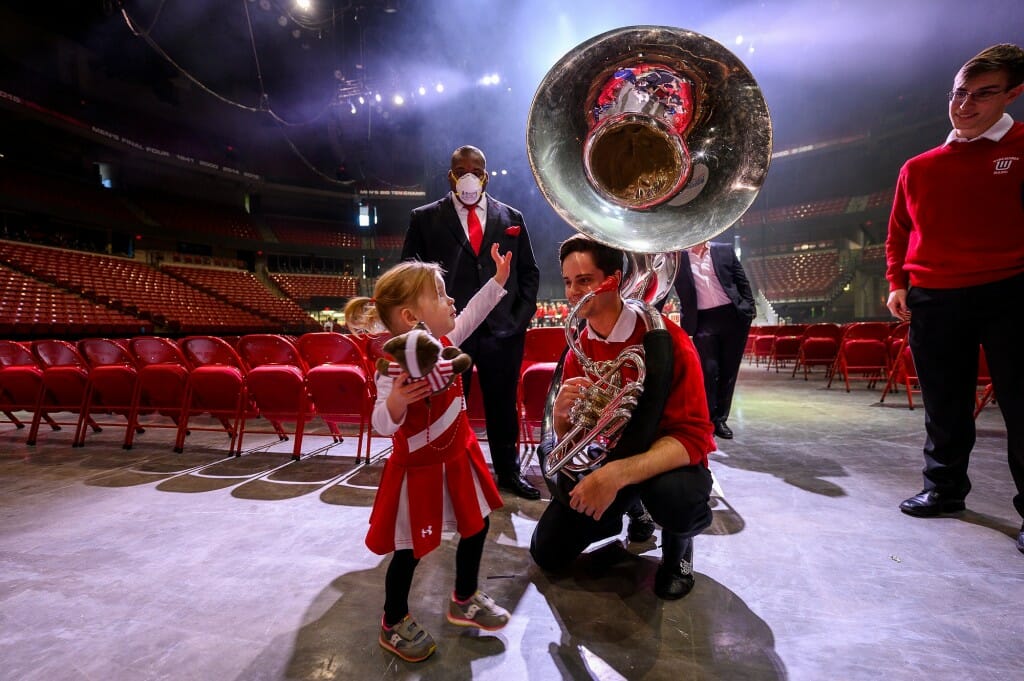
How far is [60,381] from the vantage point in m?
3.68

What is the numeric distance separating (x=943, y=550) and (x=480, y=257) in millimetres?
2332

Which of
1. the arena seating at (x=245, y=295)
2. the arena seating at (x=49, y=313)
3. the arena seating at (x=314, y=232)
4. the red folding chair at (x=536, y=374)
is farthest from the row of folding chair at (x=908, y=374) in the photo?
the arena seating at (x=314, y=232)

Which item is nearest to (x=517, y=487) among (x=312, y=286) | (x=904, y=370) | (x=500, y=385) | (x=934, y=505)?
(x=500, y=385)

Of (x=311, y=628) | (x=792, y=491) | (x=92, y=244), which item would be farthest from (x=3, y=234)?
(x=792, y=491)

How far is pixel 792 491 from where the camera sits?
239 cm

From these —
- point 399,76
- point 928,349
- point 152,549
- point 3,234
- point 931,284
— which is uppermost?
point 399,76

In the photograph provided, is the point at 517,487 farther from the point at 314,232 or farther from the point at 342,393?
the point at 314,232

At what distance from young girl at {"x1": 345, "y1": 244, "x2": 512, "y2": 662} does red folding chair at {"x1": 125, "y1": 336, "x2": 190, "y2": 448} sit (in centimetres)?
292

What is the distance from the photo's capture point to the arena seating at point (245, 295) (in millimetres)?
17266

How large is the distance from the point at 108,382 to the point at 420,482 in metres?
3.78

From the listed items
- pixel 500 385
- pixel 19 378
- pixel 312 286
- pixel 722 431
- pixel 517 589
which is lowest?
pixel 517 589

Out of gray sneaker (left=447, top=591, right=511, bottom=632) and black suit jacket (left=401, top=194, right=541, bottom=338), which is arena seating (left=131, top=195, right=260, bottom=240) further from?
gray sneaker (left=447, top=591, right=511, bottom=632)

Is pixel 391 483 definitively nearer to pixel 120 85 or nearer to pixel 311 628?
pixel 311 628

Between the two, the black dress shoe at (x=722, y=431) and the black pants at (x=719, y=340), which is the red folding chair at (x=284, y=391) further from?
the black dress shoe at (x=722, y=431)
